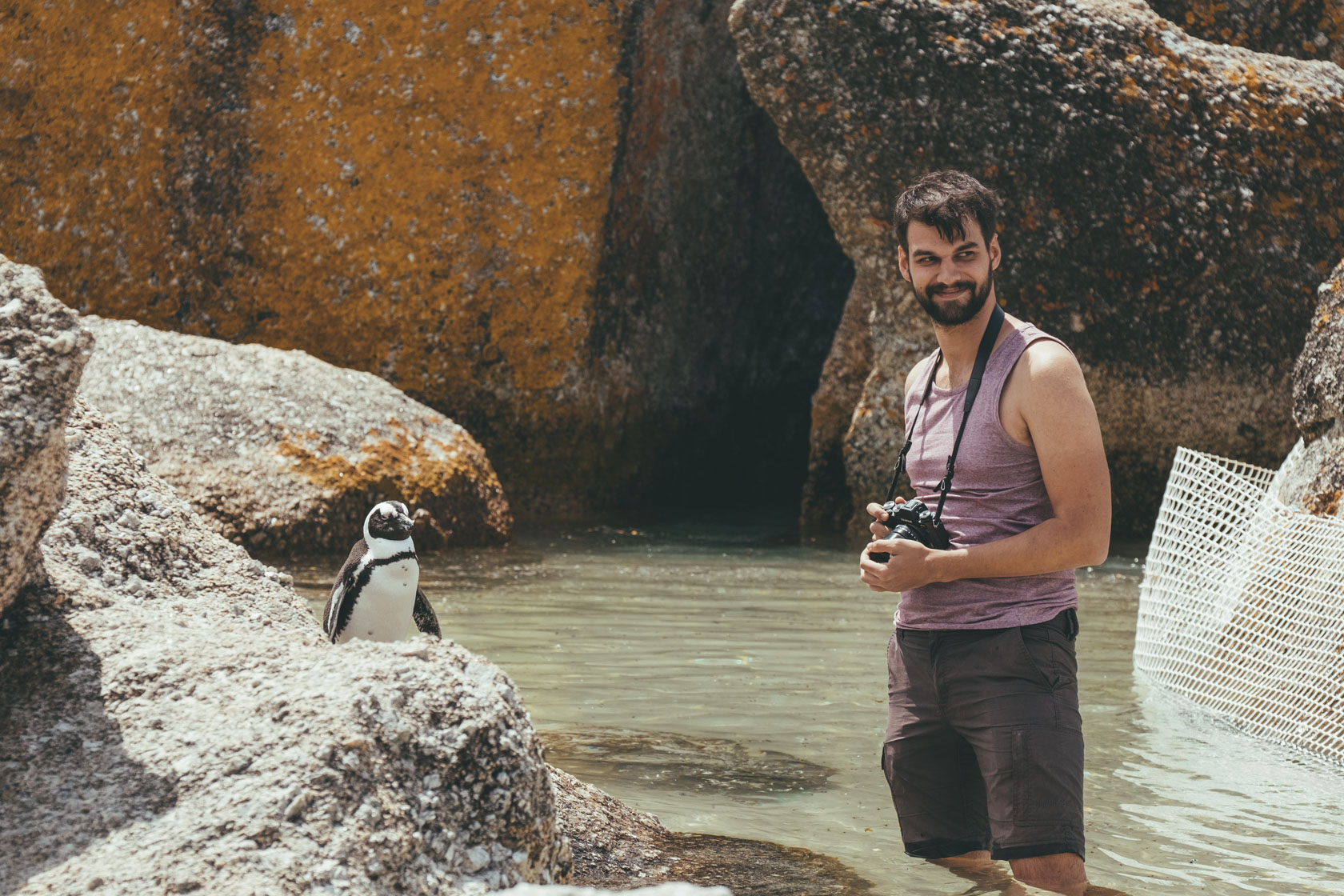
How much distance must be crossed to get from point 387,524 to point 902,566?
1791 mm

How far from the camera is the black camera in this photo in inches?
117

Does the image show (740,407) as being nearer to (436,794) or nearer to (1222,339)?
(1222,339)

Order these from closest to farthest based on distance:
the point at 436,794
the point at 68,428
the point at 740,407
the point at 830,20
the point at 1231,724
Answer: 1. the point at 436,794
2. the point at 68,428
3. the point at 1231,724
4. the point at 830,20
5. the point at 740,407

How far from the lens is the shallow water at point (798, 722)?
3.94m

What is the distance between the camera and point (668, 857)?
11.8 feet

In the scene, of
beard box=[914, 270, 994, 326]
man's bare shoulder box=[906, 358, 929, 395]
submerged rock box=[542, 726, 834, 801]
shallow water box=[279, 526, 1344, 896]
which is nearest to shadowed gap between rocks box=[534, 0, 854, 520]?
shallow water box=[279, 526, 1344, 896]

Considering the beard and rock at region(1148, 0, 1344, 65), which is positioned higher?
rock at region(1148, 0, 1344, 65)

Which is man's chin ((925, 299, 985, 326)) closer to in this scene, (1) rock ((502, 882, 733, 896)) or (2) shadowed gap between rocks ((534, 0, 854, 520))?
(1) rock ((502, 882, 733, 896))

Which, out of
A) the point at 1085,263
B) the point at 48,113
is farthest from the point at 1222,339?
the point at 48,113

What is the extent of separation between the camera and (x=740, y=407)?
499 inches

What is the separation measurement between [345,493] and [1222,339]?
5.70 m

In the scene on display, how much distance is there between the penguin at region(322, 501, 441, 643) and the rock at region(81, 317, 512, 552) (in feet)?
12.2

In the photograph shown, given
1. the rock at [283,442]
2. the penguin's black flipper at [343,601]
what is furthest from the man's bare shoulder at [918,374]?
the rock at [283,442]

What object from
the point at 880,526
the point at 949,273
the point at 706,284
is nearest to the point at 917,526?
the point at 880,526
